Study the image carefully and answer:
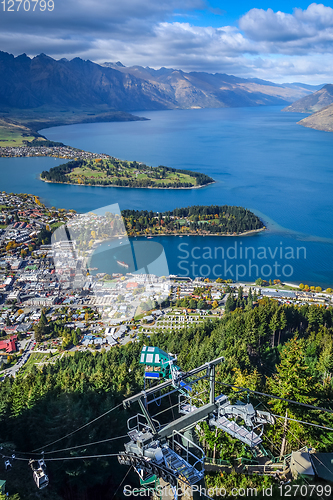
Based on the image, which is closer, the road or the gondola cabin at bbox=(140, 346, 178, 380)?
the gondola cabin at bbox=(140, 346, 178, 380)

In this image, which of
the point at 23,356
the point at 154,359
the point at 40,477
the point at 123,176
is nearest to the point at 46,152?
the point at 123,176

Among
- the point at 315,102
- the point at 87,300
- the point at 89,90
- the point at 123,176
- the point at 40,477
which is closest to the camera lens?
the point at 40,477

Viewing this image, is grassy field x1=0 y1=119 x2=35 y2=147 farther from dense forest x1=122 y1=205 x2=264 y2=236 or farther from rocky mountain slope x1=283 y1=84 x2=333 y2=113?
rocky mountain slope x1=283 y1=84 x2=333 y2=113

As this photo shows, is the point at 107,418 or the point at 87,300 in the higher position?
the point at 107,418

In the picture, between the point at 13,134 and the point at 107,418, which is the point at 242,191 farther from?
the point at 13,134

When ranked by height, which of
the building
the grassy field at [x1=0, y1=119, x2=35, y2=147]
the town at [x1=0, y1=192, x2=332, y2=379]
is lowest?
the building

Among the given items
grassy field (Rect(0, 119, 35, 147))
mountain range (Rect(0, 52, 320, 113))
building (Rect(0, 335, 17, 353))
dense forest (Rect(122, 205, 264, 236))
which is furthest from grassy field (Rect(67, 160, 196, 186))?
mountain range (Rect(0, 52, 320, 113))
